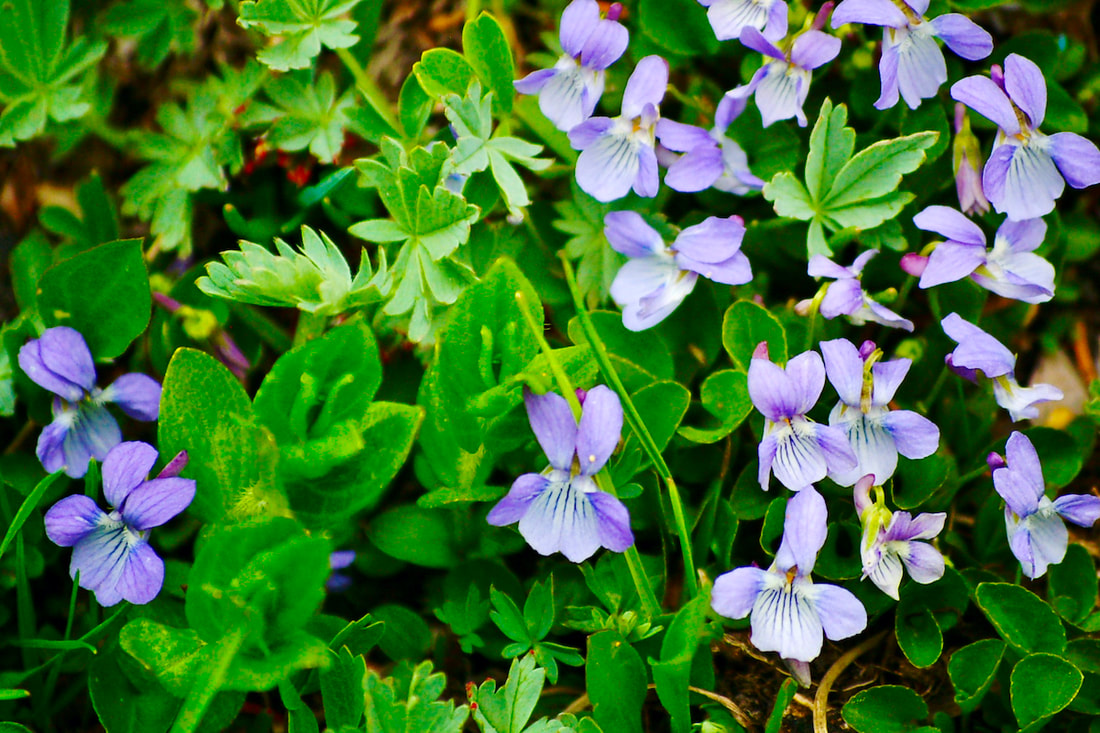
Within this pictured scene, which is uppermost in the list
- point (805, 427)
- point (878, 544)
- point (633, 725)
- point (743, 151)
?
point (743, 151)

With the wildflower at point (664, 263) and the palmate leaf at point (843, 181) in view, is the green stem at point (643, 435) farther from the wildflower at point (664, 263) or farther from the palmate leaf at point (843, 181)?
the palmate leaf at point (843, 181)

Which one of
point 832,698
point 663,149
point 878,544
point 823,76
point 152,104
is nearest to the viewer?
point 878,544

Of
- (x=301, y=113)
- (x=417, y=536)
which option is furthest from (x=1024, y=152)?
(x=301, y=113)

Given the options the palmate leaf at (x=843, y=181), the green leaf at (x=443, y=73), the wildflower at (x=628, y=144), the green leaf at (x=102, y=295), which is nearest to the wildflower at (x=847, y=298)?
the palmate leaf at (x=843, y=181)

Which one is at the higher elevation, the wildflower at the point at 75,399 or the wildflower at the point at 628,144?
the wildflower at the point at 628,144

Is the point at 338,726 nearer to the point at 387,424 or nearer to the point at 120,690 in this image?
the point at 120,690

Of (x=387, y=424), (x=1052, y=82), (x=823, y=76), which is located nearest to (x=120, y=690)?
(x=387, y=424)

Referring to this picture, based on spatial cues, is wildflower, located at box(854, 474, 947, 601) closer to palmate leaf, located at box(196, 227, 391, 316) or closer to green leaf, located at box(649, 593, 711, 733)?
green leaf, located at box(649, 593, 711, 733)
